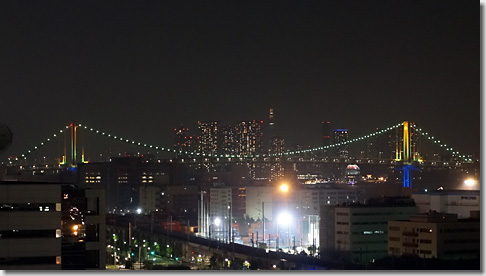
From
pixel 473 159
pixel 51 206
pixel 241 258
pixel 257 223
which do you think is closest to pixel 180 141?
pixel 257 223

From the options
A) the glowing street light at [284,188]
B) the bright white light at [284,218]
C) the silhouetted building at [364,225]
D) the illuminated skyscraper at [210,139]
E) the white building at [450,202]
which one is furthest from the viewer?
the glowing street light at [284,188]

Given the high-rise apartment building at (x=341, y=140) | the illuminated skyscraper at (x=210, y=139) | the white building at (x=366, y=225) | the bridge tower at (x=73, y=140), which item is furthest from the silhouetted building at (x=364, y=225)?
the bridge tower at (x=73, y=140)

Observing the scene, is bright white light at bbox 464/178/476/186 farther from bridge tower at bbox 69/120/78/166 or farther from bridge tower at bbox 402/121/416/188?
bridge tower at bbox 69/120/78/166

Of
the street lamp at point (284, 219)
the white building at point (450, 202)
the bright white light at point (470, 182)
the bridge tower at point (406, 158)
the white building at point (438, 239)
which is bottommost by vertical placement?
the white building at point (438, 239)

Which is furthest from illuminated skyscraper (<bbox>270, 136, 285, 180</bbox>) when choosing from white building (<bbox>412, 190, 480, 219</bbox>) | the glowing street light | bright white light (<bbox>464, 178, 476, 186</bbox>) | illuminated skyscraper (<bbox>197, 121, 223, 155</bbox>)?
bright white light (<bbox>464, 178, 476, 186</bbox>)

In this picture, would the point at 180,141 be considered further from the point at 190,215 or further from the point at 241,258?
the point at 241,258

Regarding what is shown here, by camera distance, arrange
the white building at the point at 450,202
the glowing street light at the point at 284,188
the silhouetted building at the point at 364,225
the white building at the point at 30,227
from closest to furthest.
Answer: the white building at the point at 30,227, the silhouetted building at the point at 364,225, the white building at the point at 450,202, the glowing street light at the point at 284,188

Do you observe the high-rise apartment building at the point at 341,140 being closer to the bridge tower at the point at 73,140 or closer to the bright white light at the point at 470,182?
the bright white light at the point at 470,182
